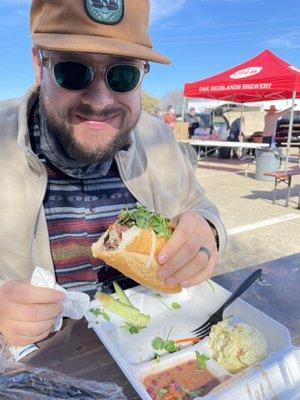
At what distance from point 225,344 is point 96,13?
1.25m

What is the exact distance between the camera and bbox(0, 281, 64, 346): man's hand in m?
1.12

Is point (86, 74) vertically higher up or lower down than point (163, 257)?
higher up

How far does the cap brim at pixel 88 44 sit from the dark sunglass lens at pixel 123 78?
5.8 inches

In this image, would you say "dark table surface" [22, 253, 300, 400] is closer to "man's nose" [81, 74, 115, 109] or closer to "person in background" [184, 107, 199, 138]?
"man's nose" [81, 74, 115, 109]

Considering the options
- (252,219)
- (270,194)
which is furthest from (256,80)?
(252,219)

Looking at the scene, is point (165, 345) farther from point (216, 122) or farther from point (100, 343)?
point (216, 122)

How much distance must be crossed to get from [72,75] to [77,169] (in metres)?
0.47

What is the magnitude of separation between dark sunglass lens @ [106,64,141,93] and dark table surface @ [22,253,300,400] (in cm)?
97

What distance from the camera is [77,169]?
1765 mm

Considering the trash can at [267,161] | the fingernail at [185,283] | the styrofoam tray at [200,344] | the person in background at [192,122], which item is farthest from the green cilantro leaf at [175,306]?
Result: the person in background at [192,122]

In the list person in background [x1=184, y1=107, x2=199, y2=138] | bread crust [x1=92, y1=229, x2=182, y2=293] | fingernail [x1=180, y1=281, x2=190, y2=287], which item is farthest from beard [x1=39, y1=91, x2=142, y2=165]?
person in background [x1=184, y1=107, x2=199, y2=138]

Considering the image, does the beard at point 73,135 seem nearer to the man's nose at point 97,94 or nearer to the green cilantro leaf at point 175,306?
the man's nose at point 97,94

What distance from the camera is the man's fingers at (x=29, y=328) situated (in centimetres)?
113

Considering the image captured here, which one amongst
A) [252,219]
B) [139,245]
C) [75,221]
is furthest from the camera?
[252,219]
